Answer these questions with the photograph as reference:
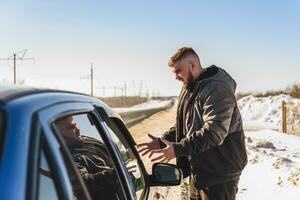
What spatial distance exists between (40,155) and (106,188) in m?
1.20

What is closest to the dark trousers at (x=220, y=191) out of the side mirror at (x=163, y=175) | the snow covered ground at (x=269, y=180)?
the side mirror at (x=163, y=175)

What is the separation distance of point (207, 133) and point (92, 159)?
1609 mm

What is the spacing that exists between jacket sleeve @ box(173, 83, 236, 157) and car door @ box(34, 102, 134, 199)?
1.39 m

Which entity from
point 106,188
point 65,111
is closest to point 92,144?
point 106,188

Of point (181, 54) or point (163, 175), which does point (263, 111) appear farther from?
point (163, 175)

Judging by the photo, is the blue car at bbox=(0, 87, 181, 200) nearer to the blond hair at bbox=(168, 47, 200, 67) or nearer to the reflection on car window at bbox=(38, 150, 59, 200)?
the reflection on car window at bbox=(38, 150, 59, 200)

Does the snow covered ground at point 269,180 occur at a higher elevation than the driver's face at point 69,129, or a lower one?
lower

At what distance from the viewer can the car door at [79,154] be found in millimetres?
1742

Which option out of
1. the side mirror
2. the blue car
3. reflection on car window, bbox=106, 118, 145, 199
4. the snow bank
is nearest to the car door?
the blue car

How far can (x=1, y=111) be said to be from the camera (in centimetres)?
161

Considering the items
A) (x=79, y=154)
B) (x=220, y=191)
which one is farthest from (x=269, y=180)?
(x=79, y=154)

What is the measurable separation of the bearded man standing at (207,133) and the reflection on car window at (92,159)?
1404mm

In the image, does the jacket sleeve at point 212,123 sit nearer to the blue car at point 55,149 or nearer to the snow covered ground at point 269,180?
the blue car at point 55,149

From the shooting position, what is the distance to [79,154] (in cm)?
271
